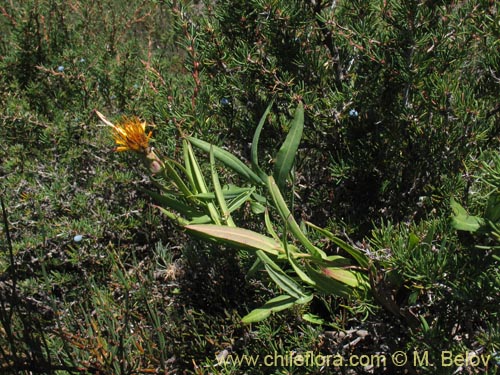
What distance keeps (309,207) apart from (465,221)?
35.4 inches

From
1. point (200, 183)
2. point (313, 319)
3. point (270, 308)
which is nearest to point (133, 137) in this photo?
point (200, 183)

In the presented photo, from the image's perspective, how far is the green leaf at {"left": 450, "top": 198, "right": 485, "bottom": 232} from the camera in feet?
4.51

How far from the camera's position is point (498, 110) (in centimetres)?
196

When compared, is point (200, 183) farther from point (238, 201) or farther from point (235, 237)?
point (235, 237)

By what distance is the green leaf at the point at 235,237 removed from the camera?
58.9 inches

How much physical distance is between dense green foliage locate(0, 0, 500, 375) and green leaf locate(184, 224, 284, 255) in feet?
0.79

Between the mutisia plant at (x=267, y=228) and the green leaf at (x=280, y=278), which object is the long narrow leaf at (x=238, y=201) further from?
the green leaf at (x=280, y=278)

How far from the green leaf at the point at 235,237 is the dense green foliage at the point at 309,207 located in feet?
0.79

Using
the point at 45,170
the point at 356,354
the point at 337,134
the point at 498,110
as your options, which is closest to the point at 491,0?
the point at 498,110

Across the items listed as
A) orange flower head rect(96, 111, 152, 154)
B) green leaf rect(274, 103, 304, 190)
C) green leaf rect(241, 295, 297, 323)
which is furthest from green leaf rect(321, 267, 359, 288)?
orange flower head rect(96, 111, 152, 154)

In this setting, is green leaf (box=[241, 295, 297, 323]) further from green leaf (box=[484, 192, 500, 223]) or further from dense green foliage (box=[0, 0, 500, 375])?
green leaf (box=[484, 192, 500, 223])

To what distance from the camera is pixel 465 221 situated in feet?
4.61

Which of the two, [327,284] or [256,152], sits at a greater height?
[256,152]

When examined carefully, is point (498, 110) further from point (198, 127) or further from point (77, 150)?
point (77, 150)
